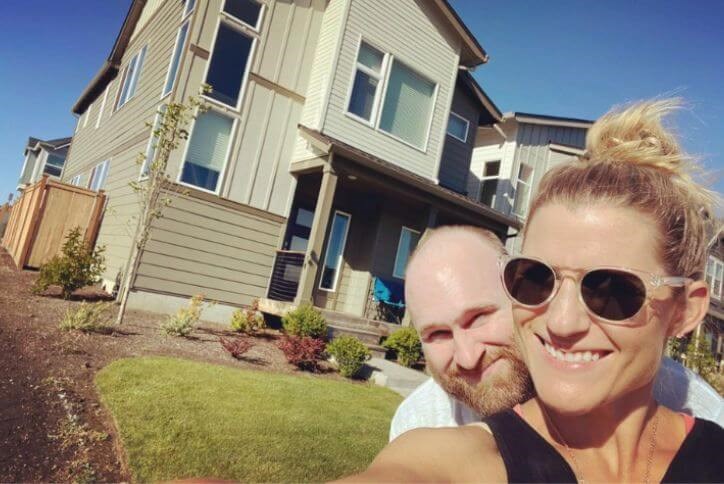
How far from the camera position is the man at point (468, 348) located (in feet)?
6.03

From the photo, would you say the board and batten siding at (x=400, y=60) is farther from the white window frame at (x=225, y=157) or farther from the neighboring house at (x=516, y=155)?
the neighboring house at (x=516, y=155)

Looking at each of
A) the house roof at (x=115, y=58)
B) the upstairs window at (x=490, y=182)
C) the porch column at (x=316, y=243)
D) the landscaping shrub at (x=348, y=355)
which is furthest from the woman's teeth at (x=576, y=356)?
the house roof at (x=115, y=58)

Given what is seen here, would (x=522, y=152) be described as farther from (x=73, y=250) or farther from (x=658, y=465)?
(x=658, y=465)

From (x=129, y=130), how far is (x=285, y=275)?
7611mm

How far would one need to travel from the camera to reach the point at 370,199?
13.7m

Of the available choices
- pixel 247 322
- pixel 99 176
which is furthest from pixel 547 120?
pixel 99 176

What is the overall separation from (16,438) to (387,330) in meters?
8.26

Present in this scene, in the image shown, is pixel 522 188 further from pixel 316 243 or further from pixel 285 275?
pixel 285 275

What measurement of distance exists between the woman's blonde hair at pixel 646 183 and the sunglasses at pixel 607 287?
11 cm

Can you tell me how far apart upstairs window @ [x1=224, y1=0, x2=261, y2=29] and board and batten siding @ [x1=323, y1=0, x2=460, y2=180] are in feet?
7.74

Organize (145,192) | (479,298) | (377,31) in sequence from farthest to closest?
(377,31) → (145,192) → (479,298)

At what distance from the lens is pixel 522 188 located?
60.8 ft

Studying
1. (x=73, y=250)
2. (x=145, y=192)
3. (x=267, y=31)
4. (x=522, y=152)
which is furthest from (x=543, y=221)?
(x=522, y=152)

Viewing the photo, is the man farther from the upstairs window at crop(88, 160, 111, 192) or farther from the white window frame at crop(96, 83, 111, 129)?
the white window frame at crop(96, 83, 111, 129)
